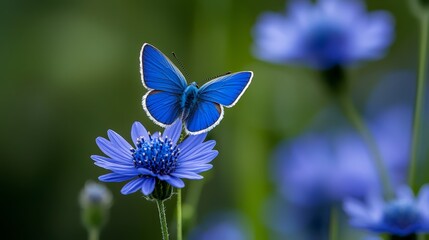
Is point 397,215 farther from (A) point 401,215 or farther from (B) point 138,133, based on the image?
(B) point 138,133

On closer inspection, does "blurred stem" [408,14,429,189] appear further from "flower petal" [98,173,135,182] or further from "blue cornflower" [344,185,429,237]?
"flower petal" [98,173,135,182]

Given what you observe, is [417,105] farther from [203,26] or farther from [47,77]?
[47,77]

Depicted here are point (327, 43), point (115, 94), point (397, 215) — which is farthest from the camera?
point (115, 94)

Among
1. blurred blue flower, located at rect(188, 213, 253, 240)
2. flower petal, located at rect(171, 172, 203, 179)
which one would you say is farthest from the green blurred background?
flower petal, located at rect(171, 172, 203, 179)

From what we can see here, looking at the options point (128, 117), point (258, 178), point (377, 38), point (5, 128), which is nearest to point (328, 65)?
point (377, 38)

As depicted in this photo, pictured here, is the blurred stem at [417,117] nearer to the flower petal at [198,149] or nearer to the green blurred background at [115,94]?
the flower petal at [198,149]

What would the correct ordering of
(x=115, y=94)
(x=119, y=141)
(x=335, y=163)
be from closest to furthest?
(x=119, y=141) → (x=335, y=163) → (x=115, y=94)

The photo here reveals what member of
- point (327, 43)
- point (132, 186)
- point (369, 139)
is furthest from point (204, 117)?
point (327, 43)
